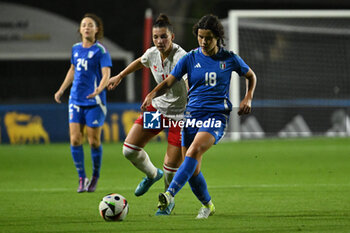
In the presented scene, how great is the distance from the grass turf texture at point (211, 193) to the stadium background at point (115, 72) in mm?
2087

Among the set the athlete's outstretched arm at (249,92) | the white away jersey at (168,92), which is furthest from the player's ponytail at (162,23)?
the athlete's outstretched arm at (249,92)

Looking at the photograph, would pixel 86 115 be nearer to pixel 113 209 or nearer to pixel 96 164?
pixel 96 164

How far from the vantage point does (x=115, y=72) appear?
28.9 meters

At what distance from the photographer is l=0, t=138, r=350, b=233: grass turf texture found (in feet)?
20.4

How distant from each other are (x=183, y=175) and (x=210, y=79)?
0.89 m

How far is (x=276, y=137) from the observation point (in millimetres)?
19266

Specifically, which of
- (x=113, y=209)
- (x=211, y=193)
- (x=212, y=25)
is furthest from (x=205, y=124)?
(x=211, y=193)

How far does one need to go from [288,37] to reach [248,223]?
13.1 meters

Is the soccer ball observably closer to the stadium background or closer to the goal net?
the goal net

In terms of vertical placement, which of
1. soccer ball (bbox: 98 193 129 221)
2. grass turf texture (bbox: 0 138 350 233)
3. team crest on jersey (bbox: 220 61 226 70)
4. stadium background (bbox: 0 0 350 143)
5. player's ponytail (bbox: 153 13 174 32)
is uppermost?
player's ponytail (bbox: 153 13 174 32)

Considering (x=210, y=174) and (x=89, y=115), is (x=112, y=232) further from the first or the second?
(x=210, y=174)

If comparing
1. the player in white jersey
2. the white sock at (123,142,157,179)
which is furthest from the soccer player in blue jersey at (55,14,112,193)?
the player in white jersey

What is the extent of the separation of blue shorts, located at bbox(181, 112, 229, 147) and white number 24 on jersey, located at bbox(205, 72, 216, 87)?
27 centimetres

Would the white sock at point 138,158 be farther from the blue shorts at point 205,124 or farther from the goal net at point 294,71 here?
the goal net at point 294,71
